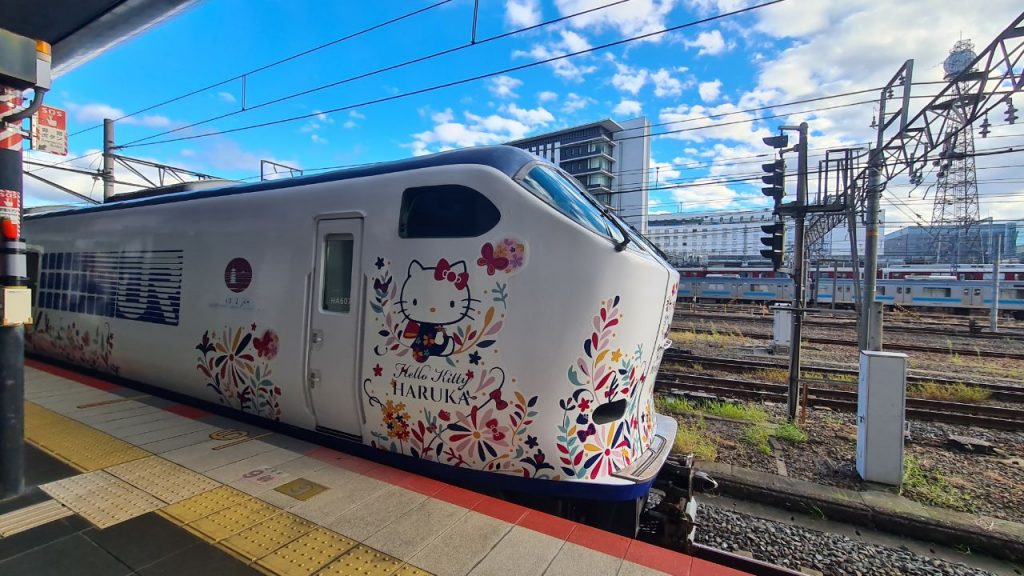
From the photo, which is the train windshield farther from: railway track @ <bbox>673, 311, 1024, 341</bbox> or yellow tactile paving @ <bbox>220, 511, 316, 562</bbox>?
railway track @ <bbox>673, 311, 1024, 341</bbox>

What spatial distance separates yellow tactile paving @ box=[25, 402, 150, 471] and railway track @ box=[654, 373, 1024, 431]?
7.79 m

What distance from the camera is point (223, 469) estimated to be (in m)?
3.81

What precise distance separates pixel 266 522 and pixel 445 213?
2.28 m

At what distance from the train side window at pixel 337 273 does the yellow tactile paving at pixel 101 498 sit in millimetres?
1755

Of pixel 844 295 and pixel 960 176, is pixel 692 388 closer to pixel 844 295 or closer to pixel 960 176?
pixel 844 295

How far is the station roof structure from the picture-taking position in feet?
19.6

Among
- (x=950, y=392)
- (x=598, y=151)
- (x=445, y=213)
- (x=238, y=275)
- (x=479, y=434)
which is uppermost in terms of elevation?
(x=598, y=151)

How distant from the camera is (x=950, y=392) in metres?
10.1

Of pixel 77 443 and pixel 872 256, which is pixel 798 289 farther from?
pixel 77 443

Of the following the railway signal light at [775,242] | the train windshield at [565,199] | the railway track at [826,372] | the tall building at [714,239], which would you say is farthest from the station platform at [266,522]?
the tall building at [714,239]

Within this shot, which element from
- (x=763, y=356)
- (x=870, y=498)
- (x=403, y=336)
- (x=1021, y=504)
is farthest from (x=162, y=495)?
(x=763, y=356)

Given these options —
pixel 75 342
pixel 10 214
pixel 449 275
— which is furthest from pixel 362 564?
pixel 75 342

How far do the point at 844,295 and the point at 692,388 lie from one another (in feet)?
112

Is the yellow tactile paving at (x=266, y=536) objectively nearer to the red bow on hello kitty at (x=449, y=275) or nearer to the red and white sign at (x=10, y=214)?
the red bow on hello kitty at (x=449, y=275)
